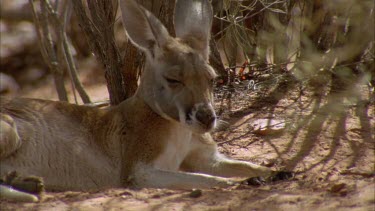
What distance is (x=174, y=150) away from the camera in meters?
6.06

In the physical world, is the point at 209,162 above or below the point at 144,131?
below

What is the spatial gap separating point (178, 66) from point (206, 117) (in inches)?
23.4

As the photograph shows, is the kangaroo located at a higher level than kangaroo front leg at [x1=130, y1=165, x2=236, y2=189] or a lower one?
higher

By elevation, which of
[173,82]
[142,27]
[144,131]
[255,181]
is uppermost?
[142,27]

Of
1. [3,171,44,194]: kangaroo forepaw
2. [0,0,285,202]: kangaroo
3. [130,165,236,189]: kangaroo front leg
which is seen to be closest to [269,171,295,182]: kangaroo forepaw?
[0,0,285,202]: kangaroo

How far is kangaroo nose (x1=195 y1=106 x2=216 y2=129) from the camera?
5.39 metres

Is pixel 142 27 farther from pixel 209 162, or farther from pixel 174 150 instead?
pixel 209 162

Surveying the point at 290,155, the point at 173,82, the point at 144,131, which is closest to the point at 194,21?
the point at 173,82

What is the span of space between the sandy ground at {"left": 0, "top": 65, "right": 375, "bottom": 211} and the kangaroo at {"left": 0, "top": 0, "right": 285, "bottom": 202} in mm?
442

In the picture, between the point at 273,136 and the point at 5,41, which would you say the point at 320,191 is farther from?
the point at 5,41

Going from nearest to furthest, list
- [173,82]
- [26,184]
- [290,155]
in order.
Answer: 1. [26,184]
2. [173,82]
3. [290,155]

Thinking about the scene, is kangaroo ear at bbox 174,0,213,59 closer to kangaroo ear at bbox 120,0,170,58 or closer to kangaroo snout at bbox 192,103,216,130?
kangaroo ear at bbox 120,0,170,58

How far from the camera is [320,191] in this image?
197 inches

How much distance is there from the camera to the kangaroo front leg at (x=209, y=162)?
6293mm
